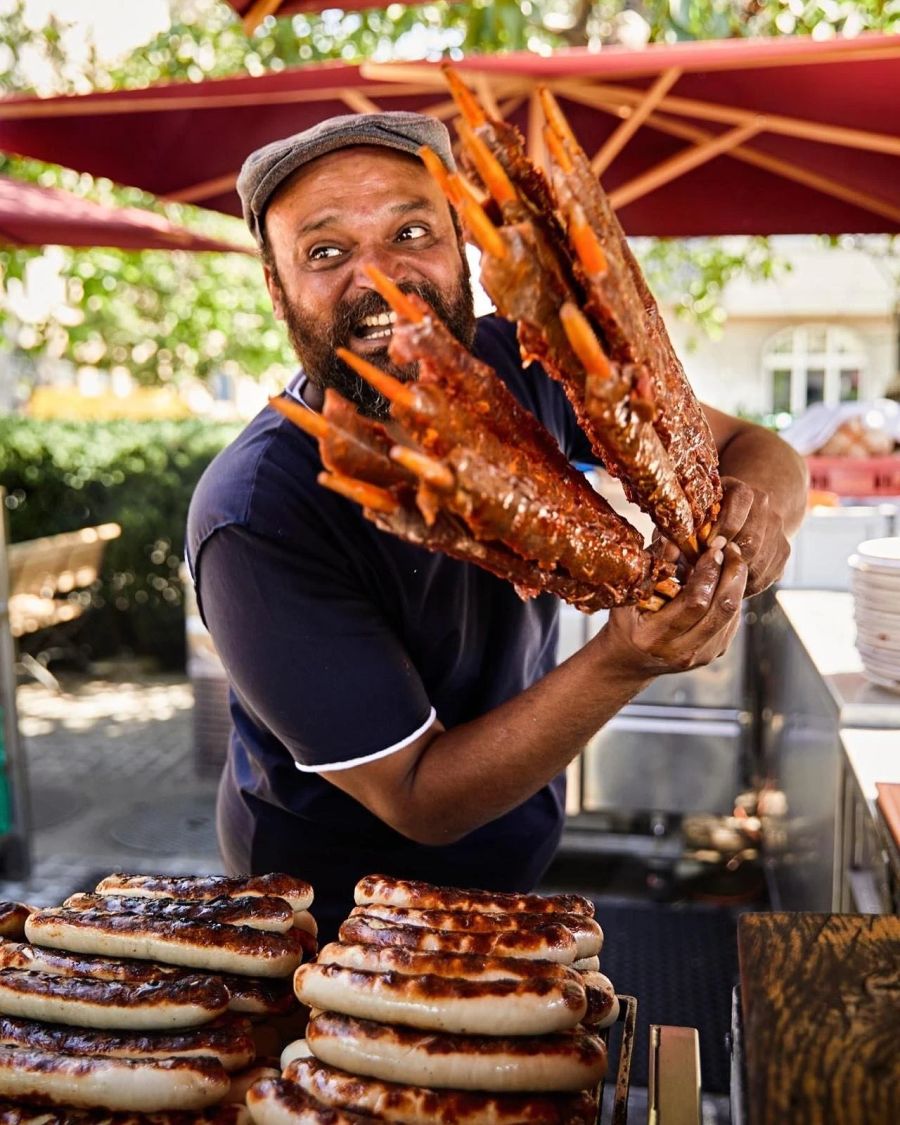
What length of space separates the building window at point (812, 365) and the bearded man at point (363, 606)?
22106 millimetres

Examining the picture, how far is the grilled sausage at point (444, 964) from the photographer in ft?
3.87

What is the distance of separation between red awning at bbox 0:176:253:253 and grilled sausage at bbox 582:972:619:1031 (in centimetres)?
499

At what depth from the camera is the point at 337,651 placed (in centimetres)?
174

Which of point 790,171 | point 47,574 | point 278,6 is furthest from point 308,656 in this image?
point 47,574

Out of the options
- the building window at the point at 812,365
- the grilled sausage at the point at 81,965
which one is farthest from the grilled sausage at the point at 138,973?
the building window at the point at 812,365

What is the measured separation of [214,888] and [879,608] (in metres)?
1.91

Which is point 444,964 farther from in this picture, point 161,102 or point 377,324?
point 161,102

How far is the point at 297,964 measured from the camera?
4.38 ft

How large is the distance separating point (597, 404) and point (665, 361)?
19cm

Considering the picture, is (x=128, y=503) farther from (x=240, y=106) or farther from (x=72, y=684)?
(x=240, y=106)

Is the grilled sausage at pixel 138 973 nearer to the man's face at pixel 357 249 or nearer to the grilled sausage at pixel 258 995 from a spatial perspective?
the grilled sausage at pixel 258 995

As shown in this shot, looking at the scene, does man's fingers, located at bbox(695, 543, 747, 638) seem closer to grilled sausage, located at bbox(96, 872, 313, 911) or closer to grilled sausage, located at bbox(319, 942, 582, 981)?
grilled sausage, located at bbox(319, 942, 582, 981)

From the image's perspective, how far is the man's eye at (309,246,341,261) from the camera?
72.2 inches

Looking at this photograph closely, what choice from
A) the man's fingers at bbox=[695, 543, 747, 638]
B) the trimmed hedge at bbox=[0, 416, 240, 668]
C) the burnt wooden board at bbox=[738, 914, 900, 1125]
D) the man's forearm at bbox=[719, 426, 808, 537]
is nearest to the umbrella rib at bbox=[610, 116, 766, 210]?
the man's forearm at bbox=[719, 426, 808, 537]
